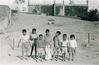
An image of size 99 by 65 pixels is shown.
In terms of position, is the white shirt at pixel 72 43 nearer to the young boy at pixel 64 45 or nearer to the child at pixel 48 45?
the young boy at pixel 64 45

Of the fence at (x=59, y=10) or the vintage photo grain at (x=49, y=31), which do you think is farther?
the fence at (x=59, y=10)

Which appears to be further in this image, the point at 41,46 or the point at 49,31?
the point at 49,31

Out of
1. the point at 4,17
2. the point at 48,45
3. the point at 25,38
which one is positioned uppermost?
the point at 4,17

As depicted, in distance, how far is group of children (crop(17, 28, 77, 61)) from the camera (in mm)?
6164

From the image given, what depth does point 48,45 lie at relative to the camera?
6.17m

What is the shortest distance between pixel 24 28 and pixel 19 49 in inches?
17.0

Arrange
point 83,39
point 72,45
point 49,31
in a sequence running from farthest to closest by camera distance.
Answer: point 83,39 < point 49,31 < point 72,45

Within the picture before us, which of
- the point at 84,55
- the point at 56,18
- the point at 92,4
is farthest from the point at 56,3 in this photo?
the point at 84,55

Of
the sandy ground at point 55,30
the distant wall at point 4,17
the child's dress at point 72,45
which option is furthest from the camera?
the distant wall at point 4,17

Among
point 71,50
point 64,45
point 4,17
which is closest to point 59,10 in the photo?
point 64,45

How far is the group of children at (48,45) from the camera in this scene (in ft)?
20.2

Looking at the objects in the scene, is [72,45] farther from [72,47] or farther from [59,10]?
[59,10]

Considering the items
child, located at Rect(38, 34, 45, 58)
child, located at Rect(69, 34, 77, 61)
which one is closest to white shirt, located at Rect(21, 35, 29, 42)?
child, located at Rect(38, 34, 45, 58)

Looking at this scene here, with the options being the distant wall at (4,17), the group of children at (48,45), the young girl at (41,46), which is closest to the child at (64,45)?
the group of children at (48,45)
